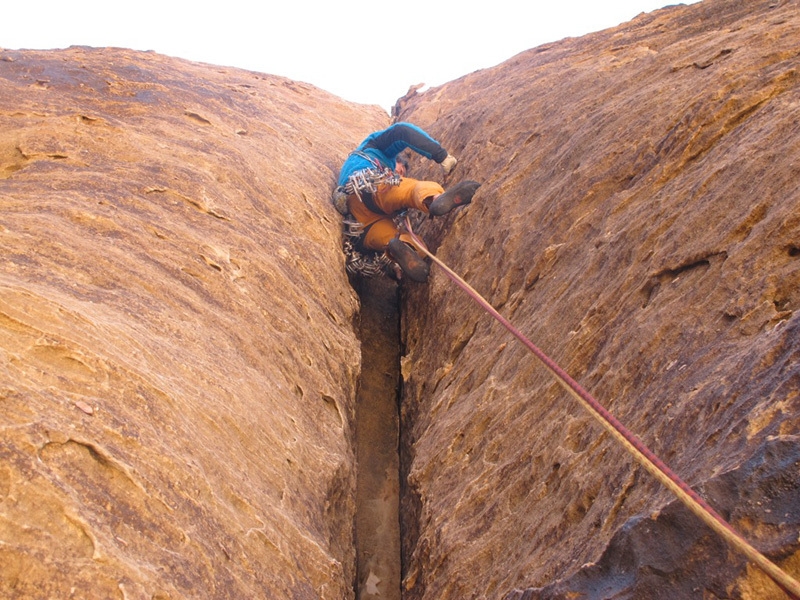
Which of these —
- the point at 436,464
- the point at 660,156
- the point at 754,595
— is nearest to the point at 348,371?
the point at 436,464

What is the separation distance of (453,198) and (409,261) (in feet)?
2.84

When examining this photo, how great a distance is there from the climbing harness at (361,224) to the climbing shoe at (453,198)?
2.80ft

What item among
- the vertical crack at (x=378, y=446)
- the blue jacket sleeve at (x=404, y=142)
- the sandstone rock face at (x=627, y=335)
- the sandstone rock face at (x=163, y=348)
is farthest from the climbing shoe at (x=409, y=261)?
the blue jacket sleeve at (x=404, y=142)

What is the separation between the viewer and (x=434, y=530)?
15.4 feet

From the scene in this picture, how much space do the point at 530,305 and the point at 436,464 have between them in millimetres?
1525

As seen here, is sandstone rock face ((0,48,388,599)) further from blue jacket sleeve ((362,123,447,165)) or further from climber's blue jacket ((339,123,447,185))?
blue jacket sleeve ((362,123,447,165))

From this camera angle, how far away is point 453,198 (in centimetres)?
741

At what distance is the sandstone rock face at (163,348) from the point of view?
9.50ft

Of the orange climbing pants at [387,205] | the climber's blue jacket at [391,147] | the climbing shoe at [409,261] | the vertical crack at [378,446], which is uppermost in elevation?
the climber's blue jacket at [391,147]

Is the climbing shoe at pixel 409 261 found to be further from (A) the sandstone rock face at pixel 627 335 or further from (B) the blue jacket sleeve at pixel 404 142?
(B) the blue jacket sleeve at pixel 404 142

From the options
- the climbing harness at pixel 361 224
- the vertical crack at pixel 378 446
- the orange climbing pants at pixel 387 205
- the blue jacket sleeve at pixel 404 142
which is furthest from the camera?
the blue jacket sleeve at pixel 404 142

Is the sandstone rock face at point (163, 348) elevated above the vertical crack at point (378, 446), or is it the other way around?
the sandstone rock face at point (163, 348)

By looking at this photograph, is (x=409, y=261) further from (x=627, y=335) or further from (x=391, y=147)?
(x=627, y=335)

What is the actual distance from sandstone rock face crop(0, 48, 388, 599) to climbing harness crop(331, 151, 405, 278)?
215mm
